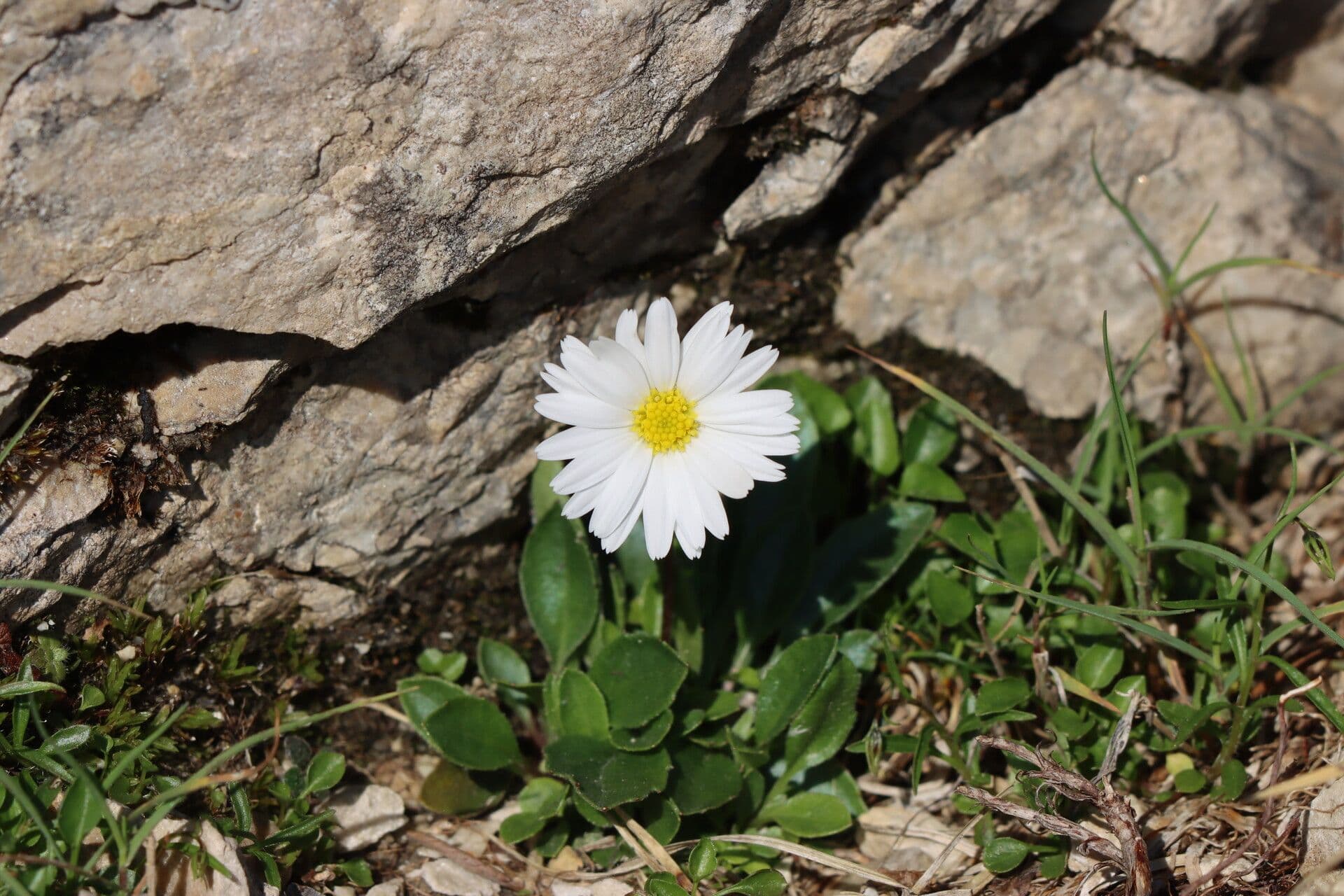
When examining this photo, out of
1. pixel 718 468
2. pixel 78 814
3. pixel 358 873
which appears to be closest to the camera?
pixel 78 814

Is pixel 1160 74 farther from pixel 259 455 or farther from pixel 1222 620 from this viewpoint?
pixel 259 455

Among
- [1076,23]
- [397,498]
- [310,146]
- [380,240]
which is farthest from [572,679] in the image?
[1076,23]

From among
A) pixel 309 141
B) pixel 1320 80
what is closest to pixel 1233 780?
pixel 309 141

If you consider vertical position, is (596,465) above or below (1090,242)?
below

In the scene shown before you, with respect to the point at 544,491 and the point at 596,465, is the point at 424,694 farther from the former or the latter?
the point at 596,465

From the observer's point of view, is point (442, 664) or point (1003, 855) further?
point (442, 664)

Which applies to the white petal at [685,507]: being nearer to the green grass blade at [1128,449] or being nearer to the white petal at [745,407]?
the white petal at [745,407]

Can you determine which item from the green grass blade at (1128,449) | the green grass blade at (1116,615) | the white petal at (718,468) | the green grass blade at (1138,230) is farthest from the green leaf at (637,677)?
the green grass blade at (1138,230)
